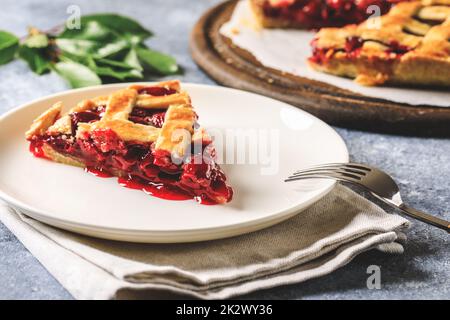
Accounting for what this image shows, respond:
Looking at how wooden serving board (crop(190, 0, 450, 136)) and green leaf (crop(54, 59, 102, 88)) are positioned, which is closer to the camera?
wooden serving board (crop(190, 0, 450, 136))

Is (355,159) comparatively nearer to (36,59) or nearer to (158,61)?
(158,61)

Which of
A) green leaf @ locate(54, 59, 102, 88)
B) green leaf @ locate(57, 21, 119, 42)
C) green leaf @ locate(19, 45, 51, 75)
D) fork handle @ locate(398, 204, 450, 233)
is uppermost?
fork handle @ locate(398, 204, 450, 233)

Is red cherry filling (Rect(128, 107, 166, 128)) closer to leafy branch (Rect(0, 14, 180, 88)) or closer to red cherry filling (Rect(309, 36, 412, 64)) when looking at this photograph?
leafy branch (Rect(0, 14, 180, 88))

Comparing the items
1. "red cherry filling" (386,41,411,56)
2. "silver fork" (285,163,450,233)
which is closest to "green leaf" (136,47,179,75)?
"red cherry filling" (386,41,411,56)

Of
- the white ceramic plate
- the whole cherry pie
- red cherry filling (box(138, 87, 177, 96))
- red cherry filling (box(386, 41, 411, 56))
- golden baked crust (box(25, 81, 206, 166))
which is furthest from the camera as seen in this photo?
the whole cherry pie

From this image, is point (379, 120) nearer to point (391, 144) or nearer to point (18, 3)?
point (391, 144)

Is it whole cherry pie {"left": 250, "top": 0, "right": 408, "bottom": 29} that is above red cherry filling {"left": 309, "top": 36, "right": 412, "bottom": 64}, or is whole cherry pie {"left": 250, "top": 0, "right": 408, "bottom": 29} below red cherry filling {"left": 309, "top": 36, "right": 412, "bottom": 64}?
below

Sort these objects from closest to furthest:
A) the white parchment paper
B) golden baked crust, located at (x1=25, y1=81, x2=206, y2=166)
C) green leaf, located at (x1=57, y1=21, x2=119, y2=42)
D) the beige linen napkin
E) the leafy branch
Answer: the beige linen napkin
golden baked crust, located at (x1=25, y1=81, x2=206, y2=166)
the white parchment paper
the leafy branch
green leaf, located at (x1=57, y1=21, x2=119, y2=42)
